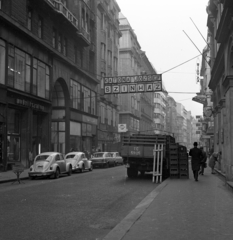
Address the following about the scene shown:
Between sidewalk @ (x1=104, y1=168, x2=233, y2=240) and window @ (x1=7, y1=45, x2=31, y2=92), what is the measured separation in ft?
60.7

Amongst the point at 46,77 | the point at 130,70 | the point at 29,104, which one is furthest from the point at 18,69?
the point at 130,70

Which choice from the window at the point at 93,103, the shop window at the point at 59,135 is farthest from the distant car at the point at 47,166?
the window at the point at 93,103

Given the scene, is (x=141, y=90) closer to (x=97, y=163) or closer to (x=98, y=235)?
(x=97, y=163)

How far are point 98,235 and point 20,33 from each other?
77.2 ft

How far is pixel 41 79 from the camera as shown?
31891 mm

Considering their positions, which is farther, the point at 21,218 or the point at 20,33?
the point at 20,33

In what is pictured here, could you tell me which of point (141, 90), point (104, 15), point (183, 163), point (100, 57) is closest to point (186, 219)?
point (183, 163)

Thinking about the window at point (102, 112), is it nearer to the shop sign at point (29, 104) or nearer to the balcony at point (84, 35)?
the balcony at point (84, 35)

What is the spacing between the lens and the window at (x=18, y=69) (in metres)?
26.6

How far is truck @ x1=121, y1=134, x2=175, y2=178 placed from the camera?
62.6ft

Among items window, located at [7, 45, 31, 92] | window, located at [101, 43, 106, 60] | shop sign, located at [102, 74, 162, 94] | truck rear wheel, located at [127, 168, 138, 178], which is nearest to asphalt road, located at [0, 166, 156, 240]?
truck rear wheel, located at [127, 168, 138, 178]

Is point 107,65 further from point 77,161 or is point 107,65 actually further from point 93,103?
point 77,161

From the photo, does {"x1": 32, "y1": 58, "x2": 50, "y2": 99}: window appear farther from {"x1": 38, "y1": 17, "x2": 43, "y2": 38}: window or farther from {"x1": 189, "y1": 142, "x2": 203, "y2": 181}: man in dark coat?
{"x1": 189, "y1": 142, "x2": 203, "y2": 181}: man in dark coat

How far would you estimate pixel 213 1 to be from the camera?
2364 centimetres
